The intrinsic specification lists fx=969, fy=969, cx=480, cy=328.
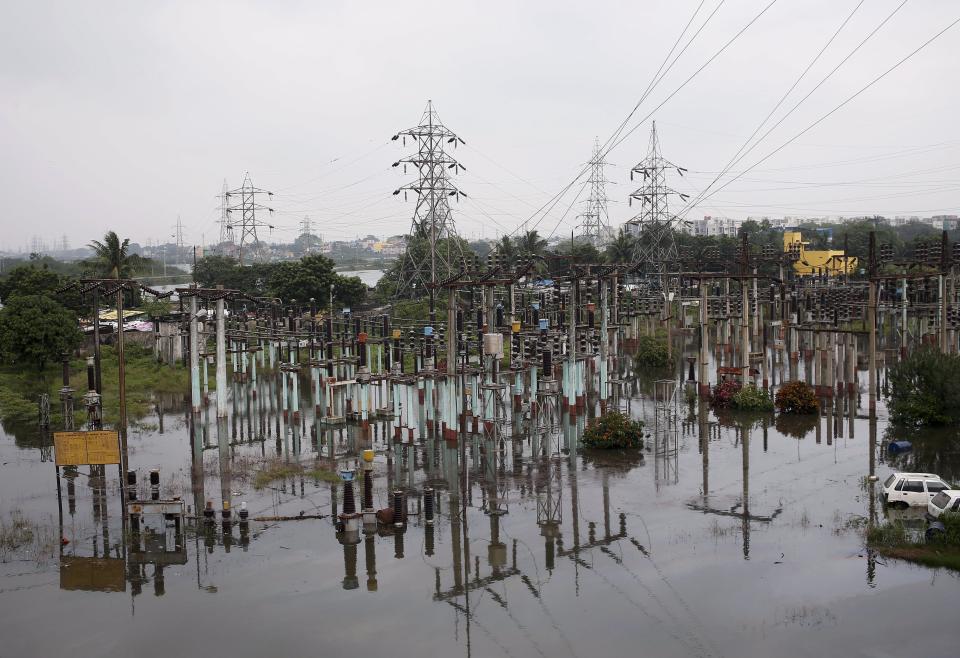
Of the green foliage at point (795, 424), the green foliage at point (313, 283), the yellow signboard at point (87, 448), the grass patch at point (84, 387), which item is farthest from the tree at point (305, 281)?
the yellow signboard at point (87, 448)

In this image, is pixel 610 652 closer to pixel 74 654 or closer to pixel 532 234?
pixel 74 654

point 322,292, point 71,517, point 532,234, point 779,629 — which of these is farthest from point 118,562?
point 532,234

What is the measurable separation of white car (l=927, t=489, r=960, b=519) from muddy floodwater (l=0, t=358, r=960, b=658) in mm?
1127

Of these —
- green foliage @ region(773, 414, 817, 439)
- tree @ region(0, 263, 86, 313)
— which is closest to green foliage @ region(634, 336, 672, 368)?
green foliage @ region(773, 414, 817, 439)

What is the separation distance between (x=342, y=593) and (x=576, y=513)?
6802 mm

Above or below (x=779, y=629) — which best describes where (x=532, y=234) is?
above

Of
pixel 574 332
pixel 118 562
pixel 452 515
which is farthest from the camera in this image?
pixel 574 332

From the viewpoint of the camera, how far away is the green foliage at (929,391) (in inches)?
1228

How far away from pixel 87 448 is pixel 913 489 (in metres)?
19.1

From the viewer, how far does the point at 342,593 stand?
59.0 ft

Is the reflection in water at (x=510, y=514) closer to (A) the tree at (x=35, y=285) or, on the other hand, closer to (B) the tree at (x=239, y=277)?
(A) the tree at (x=35, y=285)

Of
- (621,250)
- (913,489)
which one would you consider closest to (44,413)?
(913,489)

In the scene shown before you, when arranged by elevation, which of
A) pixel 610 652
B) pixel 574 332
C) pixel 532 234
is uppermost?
pixel 532 234

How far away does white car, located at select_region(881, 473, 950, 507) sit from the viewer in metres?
22.1
